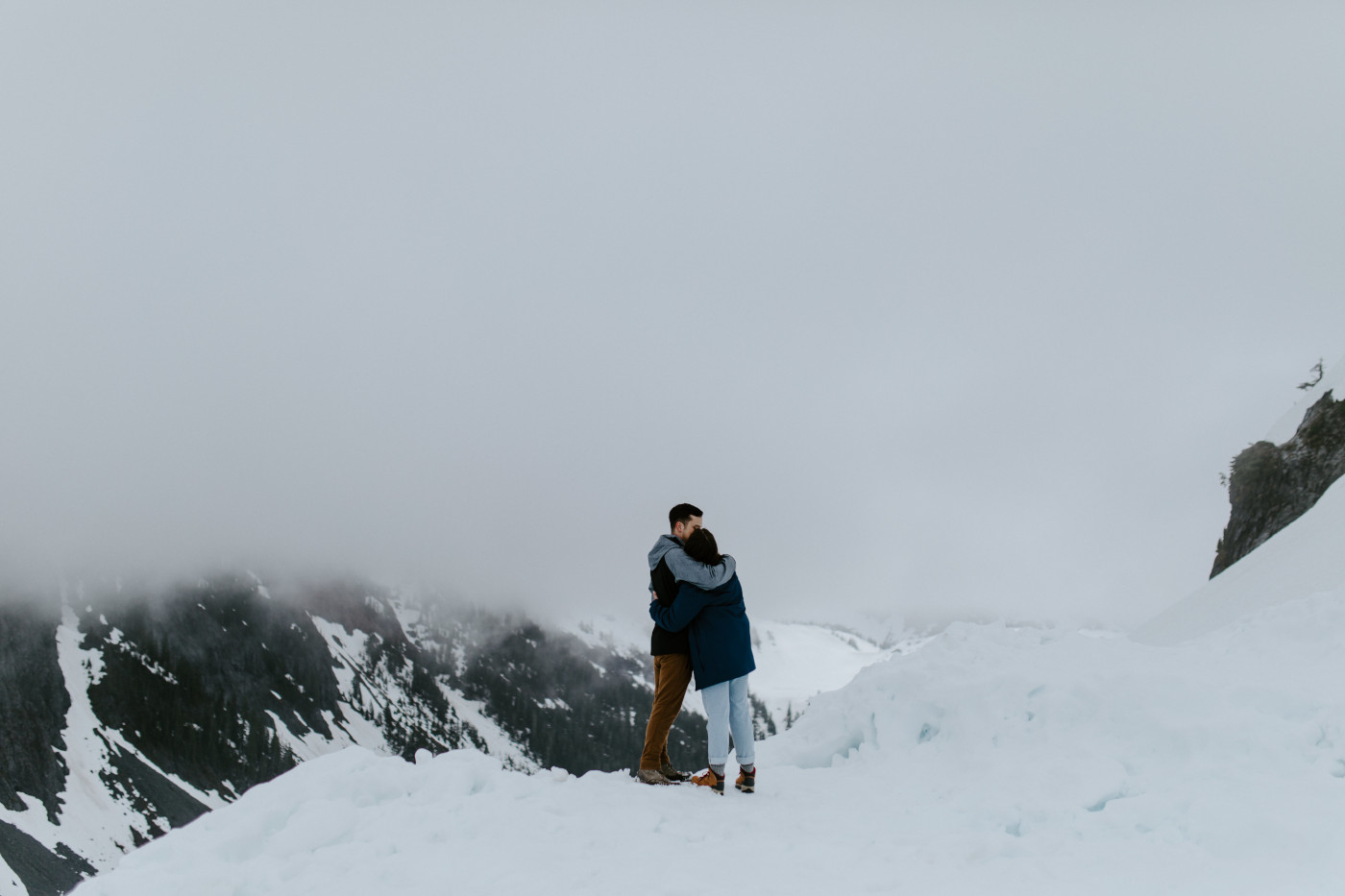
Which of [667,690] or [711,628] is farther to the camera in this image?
[667,690]

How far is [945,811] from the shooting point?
8.02 metres

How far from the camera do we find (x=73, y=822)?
13912 centimetres

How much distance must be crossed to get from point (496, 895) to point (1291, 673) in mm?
9569

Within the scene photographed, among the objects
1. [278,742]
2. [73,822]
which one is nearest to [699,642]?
[73,822]

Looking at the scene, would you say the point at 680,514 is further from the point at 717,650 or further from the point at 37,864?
the point at 37,864

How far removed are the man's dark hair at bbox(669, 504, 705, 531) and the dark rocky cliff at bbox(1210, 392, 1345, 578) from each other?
2914 centimetres

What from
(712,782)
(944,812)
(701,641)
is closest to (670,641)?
(701,641)

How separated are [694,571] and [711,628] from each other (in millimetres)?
787

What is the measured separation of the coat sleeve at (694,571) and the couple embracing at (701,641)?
0.4 inches

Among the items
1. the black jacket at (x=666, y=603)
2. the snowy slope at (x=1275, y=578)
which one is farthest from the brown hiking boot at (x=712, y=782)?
the snowy slope at (x=1275, y=578)

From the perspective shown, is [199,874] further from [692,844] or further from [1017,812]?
[1017,812]

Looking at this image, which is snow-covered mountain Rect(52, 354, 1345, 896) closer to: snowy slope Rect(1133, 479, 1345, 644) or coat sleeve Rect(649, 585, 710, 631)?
coat sleeve Rect(649, 585, 710, 631)

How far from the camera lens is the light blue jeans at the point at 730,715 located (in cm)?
862

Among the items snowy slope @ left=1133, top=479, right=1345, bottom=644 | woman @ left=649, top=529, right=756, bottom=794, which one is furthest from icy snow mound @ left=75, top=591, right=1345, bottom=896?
snowy slope @ left=1133, top=479, right=1345, bottom=644
